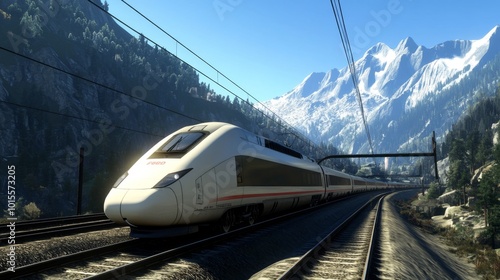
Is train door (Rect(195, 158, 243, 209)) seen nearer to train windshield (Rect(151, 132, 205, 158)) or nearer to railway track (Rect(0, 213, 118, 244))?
train windshield (Rect(151, 132, 205, 158))

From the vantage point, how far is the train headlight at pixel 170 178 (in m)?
9.46

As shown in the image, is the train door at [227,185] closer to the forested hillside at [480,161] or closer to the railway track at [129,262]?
the railway track at [129,262]

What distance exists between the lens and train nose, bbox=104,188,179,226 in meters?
9.07

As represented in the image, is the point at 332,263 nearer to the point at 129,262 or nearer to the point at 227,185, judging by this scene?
the point at 227,185

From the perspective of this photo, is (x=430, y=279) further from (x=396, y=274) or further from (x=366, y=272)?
(x=366, y=272)

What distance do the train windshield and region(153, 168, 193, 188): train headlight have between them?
Result: 987 millimetres

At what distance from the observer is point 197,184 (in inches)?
404

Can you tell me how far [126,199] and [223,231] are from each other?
13.0 ft

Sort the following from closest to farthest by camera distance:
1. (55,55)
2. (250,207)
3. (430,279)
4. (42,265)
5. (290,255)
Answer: (42,265) < (290,255) < (430,279) < (250,207) < (55,55)

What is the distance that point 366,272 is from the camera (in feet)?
26.6

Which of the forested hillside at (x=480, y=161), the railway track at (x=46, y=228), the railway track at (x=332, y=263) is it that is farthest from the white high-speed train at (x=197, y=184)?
the forested hillside at (x=480, y=161)

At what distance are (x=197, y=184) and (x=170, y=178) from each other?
896mm

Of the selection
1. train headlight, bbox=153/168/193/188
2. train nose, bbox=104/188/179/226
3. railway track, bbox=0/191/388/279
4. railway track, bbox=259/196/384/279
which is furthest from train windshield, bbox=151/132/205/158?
railway track, bbox=259/196/384/279

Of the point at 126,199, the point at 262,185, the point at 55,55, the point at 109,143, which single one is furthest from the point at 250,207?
the point at 55,55
